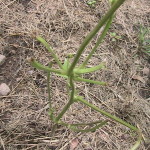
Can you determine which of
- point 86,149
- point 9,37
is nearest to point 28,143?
point 86,149

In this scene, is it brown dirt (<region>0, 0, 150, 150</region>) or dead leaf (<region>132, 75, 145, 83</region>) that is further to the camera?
dead leaf (<region>132, 75, 145, 83</region>)

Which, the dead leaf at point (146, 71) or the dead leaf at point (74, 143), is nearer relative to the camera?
the dead leaf at point (74, 143)

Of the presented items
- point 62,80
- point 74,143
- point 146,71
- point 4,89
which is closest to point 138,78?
point 146,71

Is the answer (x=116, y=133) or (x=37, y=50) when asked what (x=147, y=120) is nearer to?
(x=116, y=133)

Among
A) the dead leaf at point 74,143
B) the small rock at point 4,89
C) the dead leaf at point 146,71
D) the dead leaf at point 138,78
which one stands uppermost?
the dead leaf at point 146,71

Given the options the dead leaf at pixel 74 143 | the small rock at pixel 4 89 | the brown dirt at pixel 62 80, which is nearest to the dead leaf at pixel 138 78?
the brown dirt at pixel 62 80

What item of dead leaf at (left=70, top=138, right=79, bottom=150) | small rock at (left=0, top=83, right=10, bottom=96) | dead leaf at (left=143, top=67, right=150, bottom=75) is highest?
dead leaf at (left=143, top=67, right=150, bottom=75)

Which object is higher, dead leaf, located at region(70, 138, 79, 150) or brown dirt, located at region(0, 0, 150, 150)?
brown dirt, located at region(0, 0, 150, 150)

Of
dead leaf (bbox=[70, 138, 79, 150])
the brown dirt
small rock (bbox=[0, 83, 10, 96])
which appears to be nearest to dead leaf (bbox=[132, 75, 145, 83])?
the brown dirt

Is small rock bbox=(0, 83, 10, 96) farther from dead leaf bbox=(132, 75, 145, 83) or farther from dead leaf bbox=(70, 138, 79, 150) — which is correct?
dead leaf bbox=(132, 75, 145, 83)

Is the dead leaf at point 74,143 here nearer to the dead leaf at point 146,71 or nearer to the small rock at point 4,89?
the small rock at point 4,89
